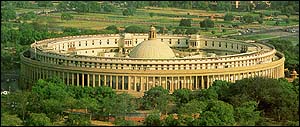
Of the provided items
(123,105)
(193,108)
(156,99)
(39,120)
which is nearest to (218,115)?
(193,108)

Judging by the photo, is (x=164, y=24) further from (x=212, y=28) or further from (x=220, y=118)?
(x=220, y=118)

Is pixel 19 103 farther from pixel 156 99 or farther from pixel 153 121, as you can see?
pixel 153 121

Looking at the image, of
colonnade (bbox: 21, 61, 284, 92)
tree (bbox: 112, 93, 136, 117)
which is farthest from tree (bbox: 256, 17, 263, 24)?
tree (bbox: 112, 93, 136, 117)

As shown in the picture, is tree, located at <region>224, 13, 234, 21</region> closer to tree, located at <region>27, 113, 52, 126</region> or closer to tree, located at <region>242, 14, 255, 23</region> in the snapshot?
tree, located at <region>242, 14, 255, 23</region>

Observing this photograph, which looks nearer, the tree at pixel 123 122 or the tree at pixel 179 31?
the tree at pixel 123 122

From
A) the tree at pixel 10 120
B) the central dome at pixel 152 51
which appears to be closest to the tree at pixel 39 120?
the tree at pixel 10 120

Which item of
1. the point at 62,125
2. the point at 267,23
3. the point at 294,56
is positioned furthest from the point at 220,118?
the point at 267,23

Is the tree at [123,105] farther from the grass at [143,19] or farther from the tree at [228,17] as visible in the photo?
the tree at [228,17]
